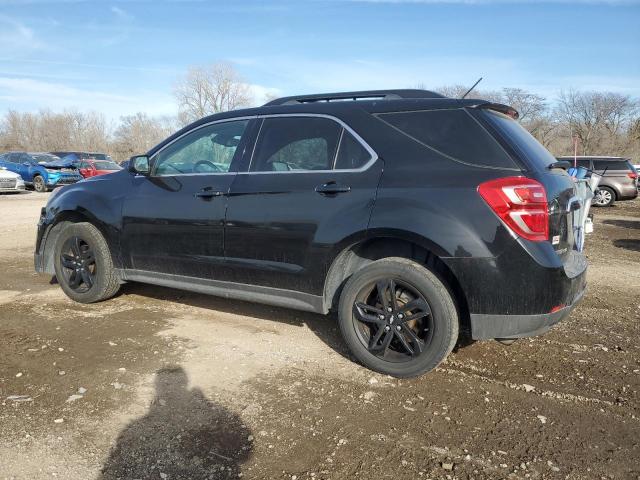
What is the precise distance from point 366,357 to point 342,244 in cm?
79

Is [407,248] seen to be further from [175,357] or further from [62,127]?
[62,127]

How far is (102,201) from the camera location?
4.72m

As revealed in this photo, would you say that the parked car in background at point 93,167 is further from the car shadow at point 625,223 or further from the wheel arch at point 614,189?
the wheel arch at point 614,189

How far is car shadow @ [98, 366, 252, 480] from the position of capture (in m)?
2.40

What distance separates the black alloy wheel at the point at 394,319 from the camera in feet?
10.8

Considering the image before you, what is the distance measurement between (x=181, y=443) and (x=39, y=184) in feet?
71.7

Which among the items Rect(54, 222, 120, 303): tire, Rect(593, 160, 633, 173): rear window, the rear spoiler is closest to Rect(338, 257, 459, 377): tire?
the rear spoiler

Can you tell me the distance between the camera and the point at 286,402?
307 centimetres

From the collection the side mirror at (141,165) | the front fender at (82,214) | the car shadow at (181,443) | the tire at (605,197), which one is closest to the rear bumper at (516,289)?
the car shadow at (181,443)

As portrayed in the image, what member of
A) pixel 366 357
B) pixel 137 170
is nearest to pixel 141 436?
pixel 366 357

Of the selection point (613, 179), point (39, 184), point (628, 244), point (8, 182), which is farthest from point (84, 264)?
point (39, 184)

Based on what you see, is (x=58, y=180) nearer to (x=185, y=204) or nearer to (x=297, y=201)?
(x=185, y=204)

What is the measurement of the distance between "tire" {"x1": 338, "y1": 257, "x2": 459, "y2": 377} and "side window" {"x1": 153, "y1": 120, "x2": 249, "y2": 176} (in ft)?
5.02

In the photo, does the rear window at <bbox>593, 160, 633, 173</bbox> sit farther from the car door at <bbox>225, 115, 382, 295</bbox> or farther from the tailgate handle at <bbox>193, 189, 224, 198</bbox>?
the tailgate handle at <bbox>193, 189, 224, 198</bbox>
